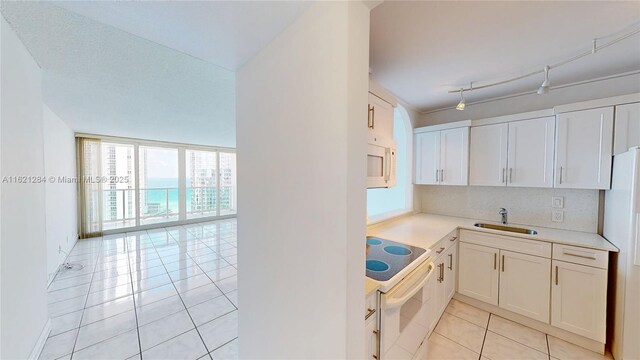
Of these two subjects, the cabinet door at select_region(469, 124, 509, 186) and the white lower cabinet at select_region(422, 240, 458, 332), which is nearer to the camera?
the white lower cabinet at select_region(422, 240, 458, 332)

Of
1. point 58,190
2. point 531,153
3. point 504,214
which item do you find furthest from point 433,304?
point 58,190

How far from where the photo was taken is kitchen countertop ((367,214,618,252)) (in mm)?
1906

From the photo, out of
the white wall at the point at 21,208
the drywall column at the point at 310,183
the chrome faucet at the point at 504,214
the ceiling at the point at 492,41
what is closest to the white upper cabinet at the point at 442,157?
the chrome faucet at the point at 504,214

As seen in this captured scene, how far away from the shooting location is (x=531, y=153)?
2.37 metres

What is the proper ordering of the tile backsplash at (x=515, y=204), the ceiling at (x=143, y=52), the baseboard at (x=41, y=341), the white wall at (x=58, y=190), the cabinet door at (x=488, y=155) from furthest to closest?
the white wall at (x=58, y=190) → the cabinet door at (x=488, y=155) → the tile backsplash at (x=515, y=204) → the baseboard at (x=41, y=341) → the ceiling at (x=143, y=52)

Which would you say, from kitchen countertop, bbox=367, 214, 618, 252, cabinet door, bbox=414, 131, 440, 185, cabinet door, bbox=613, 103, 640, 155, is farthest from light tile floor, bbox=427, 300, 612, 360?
cabinet door, bbox=613, 103, 640, 155

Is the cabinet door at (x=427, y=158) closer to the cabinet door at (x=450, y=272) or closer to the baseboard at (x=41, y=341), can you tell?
→ the cabinet door at (x=450, y=272)

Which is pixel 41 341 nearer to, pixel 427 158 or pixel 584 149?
pixel 427 158

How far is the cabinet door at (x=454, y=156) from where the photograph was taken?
2.75 meters

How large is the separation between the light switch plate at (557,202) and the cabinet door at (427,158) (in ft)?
3.80

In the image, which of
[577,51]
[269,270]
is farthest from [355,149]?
[577,51]

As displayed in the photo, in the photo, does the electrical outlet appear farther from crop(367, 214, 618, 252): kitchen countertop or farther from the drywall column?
the drywall column

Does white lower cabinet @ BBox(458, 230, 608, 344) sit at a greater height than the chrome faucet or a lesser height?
lesser

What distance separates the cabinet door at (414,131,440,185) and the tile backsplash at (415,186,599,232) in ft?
1.12
